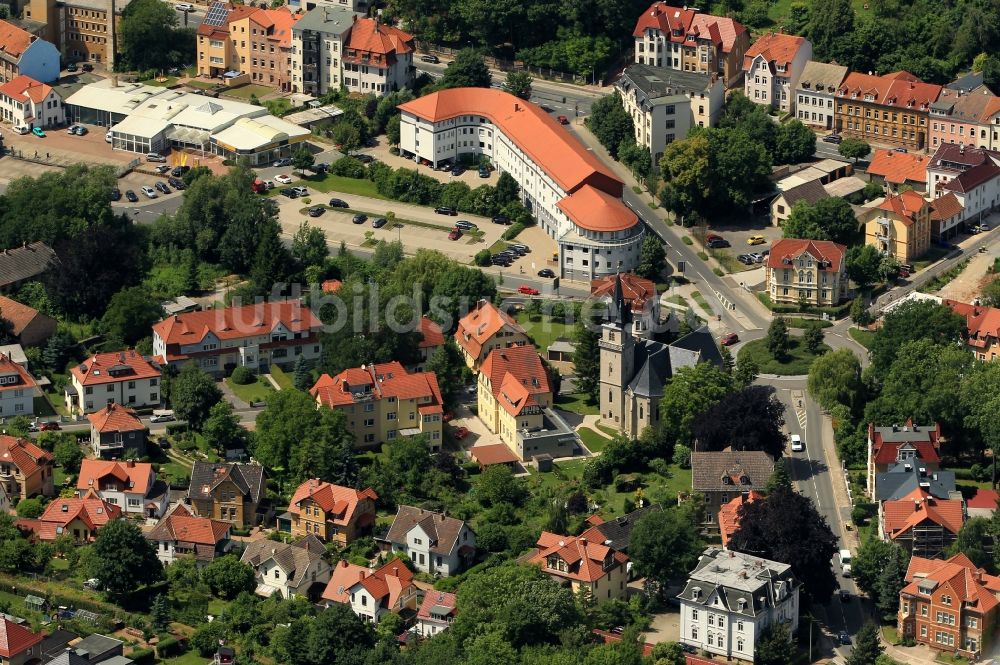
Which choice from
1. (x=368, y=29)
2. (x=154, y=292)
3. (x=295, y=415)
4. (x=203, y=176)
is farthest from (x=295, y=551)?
(x=368, y=29)

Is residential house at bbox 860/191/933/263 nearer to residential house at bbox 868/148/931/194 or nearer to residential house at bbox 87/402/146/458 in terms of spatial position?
residential house at bbox 868/148/931/194

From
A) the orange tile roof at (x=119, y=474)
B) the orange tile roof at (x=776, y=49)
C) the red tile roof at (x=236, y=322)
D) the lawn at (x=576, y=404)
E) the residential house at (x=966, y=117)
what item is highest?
the orange tile roof at (x=776, y=49)

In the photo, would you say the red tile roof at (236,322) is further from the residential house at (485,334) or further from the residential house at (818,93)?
the residential house at (818,93)

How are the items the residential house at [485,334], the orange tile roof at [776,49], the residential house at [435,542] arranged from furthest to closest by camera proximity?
the orange tile roof at [776,49]
the residential house at [485,334]
the residential house at [435,542]

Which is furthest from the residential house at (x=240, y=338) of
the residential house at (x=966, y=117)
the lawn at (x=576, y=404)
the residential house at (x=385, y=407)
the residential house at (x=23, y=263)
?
the residential house at (x=966, y=117)

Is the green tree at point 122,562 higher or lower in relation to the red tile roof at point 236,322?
lower

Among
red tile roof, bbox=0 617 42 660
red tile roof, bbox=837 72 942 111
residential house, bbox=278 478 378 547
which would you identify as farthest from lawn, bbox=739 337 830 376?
red tile roof, bbox=0 617 42 660

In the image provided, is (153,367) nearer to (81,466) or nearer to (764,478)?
(81,466)
